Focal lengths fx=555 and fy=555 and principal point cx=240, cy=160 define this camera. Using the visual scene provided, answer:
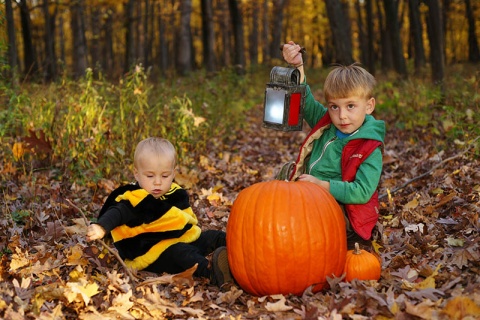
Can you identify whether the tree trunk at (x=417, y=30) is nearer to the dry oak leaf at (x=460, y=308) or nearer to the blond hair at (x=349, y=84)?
the blond hair at (x=349, y=84)

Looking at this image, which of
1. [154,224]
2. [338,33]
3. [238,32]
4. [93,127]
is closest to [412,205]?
[154,224]

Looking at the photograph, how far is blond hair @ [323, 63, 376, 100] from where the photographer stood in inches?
149

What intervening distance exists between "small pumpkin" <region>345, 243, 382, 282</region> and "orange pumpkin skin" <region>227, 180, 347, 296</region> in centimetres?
8

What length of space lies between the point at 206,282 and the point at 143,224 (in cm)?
59

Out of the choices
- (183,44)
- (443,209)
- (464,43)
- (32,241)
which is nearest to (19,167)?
(32,241)

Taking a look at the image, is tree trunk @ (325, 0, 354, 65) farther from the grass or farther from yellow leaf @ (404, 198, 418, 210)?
yellow leaf @ (404, 198, 418, 210)

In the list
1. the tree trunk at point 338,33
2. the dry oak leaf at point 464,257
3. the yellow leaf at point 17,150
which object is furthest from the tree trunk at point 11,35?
the tree trunk at point 338,33

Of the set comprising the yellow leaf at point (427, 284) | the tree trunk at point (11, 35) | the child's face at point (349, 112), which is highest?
the tree trunk at point (11, 35)

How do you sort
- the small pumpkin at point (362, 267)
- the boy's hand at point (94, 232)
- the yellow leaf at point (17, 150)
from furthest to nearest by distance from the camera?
the yellow leaf at point (17, 150) → the small pumpkin at point (362, 267) → the boy's hand at point (94, 232)

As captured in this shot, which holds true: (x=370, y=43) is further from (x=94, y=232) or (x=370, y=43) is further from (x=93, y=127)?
(x=94, y=232)

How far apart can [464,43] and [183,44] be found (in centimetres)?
3010

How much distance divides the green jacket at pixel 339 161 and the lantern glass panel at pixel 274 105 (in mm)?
458

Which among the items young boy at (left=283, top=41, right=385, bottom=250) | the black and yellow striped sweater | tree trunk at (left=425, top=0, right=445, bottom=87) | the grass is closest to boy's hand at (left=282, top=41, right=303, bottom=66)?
young boy at (left=283, top=41, right=385, bottom=250)

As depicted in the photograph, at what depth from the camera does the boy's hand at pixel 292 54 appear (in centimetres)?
403
